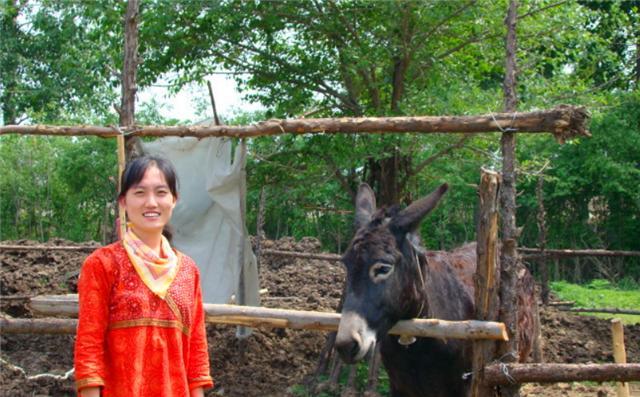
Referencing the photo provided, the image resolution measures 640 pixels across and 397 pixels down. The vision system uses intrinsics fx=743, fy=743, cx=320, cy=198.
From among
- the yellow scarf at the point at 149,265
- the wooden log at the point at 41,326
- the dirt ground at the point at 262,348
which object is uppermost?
the yellow scarf at the point at 149,265

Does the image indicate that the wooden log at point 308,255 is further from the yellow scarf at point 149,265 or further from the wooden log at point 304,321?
→ the yellow scarf at point 149,265

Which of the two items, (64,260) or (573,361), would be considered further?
(64,260)

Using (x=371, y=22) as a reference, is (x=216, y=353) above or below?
below

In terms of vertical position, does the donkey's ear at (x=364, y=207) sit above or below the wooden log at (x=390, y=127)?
below

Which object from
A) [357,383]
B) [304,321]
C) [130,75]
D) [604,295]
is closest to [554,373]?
[304,321]

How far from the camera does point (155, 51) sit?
7605 mm

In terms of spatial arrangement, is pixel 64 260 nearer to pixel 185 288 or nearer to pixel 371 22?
pixel 371 22

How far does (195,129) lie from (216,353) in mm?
3007

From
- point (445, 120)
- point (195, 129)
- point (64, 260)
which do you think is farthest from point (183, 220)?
point (64, 260)

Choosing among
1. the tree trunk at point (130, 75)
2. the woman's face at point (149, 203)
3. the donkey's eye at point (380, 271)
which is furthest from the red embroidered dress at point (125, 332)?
the tree trunk at point (130, 75)

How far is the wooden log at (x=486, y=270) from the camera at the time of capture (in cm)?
443

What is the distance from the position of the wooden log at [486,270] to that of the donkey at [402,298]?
291 millimetres

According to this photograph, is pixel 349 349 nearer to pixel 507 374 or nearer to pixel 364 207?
pixel 507 374

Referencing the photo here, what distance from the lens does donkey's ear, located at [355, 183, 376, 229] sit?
472 cm
